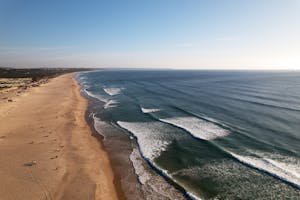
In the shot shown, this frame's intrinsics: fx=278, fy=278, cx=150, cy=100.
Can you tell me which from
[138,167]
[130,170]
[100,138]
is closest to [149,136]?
[100,138]

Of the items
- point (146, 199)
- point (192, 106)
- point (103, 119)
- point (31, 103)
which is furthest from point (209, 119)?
point (31, 103)

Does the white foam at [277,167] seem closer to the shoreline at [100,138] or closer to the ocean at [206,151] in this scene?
the ocean at [206,151]

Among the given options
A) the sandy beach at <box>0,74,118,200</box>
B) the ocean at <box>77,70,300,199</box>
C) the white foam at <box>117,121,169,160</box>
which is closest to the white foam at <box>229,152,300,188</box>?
the ocean at <box>77,70,300,199</box>

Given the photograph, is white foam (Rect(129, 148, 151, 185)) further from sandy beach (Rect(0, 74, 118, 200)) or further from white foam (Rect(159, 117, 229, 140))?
white foam (Rect(159, 117, 229, 140))

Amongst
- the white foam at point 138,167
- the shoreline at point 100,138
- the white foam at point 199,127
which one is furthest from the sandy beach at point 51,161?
the white foam at point 199,127

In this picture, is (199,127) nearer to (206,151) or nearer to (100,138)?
→ (206,151)

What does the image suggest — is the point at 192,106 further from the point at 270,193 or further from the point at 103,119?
the point at 270,193
